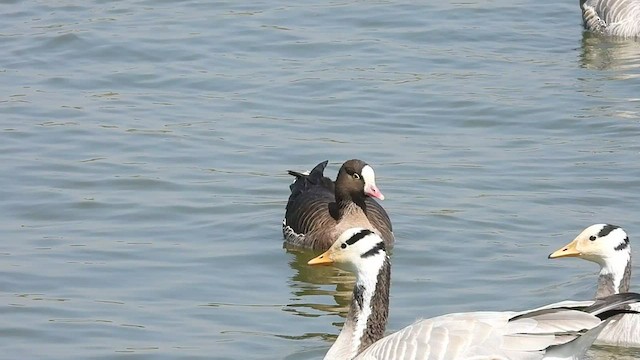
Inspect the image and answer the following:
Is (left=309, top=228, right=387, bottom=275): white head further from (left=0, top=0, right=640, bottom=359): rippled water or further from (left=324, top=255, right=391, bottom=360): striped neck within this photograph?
(left=0, top=0, right=640, bottom=359): rippled water

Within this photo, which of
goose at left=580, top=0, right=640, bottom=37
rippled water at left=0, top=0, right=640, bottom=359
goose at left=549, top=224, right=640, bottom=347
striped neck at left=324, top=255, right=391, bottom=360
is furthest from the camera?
goose at left=580, top=0, right=640, bottom=37

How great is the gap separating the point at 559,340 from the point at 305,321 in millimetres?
3469

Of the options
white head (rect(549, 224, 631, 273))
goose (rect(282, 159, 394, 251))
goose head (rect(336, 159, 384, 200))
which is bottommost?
goose (rect(282, 159, 394, 251))

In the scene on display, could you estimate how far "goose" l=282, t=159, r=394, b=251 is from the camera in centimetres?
1298

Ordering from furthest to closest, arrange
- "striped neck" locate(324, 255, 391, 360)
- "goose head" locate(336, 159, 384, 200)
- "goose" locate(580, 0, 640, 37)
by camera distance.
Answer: "goose" locate(580, 0, 640, 37), "goose head" locate(336, 159, 384, 200), "striped neck" locate(324, 255, 391, 360)

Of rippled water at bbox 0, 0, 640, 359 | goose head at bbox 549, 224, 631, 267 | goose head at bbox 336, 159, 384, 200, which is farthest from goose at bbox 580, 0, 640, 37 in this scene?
goose head at bbox 549, 224, 631, 267

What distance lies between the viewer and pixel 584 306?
8039 millimetres

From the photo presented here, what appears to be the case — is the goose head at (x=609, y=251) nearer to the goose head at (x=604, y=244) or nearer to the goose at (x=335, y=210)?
the goose head at (x=604, y=244)

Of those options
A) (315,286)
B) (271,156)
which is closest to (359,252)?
(315,286)

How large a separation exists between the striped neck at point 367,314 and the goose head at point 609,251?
157 cm

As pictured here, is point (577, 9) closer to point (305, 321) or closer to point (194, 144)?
point (194, 144)

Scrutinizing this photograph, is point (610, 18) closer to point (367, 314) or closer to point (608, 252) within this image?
point (608, 252)

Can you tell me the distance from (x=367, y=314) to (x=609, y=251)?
1996 millimetres

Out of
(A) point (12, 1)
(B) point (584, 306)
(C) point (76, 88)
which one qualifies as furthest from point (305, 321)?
(A) point (12, 1)
